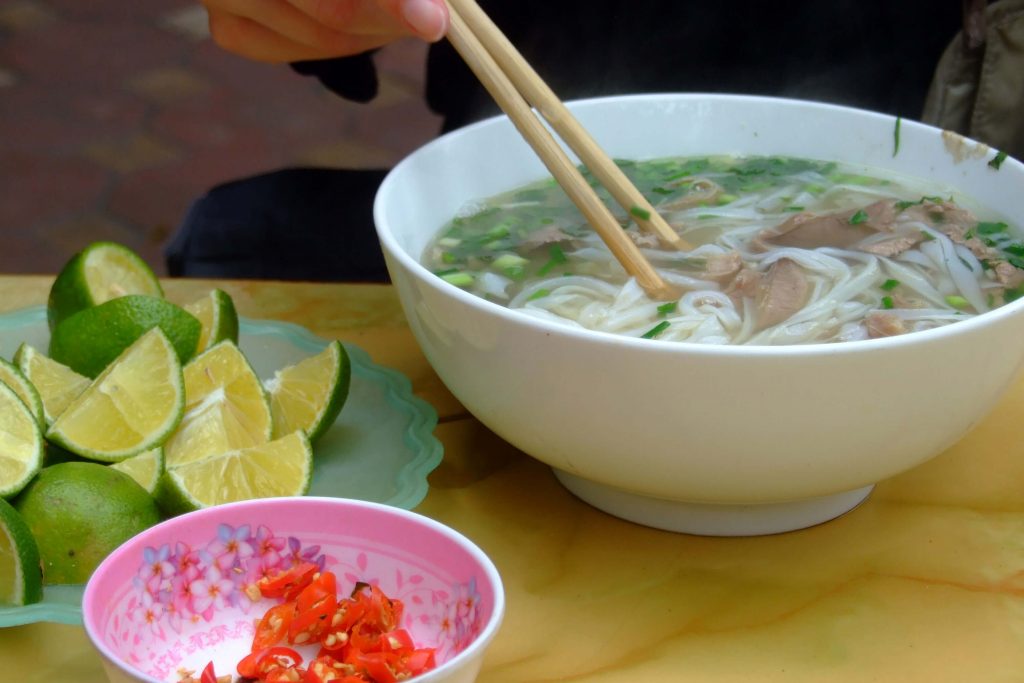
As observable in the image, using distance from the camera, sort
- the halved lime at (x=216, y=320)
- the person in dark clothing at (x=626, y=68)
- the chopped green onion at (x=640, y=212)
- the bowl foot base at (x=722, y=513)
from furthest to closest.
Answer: the person in dark clothing at (x=626, y=68)
the halved lime at (x=216, y=320)
the chopped green onion at (x=640, y=212)
the bowl foot base at (x=722, y=513)

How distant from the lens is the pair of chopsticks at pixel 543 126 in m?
1.38

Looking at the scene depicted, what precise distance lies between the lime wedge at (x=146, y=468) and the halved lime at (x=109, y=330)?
20 cm

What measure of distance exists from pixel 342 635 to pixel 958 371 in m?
0.61

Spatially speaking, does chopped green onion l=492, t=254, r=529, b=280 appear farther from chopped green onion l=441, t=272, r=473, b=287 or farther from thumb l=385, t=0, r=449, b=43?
thumb l=385, t=0, r=449, b=43

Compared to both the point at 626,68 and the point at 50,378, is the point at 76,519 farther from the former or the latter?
the point at 626,68

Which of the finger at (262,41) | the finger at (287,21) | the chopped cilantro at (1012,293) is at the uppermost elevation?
the finger at (287,21)

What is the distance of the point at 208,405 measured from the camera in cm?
141

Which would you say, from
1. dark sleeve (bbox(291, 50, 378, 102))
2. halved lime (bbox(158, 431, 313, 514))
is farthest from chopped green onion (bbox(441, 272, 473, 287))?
dark sleeve (bbox(291, 50, 378, 102))

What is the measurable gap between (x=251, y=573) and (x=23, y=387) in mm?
418

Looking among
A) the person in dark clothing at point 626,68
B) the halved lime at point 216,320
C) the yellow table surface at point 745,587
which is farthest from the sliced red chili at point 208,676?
the person in dark clothing at point 626,68

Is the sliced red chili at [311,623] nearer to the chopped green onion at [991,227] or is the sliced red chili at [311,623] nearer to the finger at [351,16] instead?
the finger at [351,16]

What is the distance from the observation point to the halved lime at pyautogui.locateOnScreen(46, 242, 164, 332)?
1.59m

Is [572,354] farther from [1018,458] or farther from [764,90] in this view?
[764,90]

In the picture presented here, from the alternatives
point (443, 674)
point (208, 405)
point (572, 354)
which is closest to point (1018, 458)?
point (572, 354)
